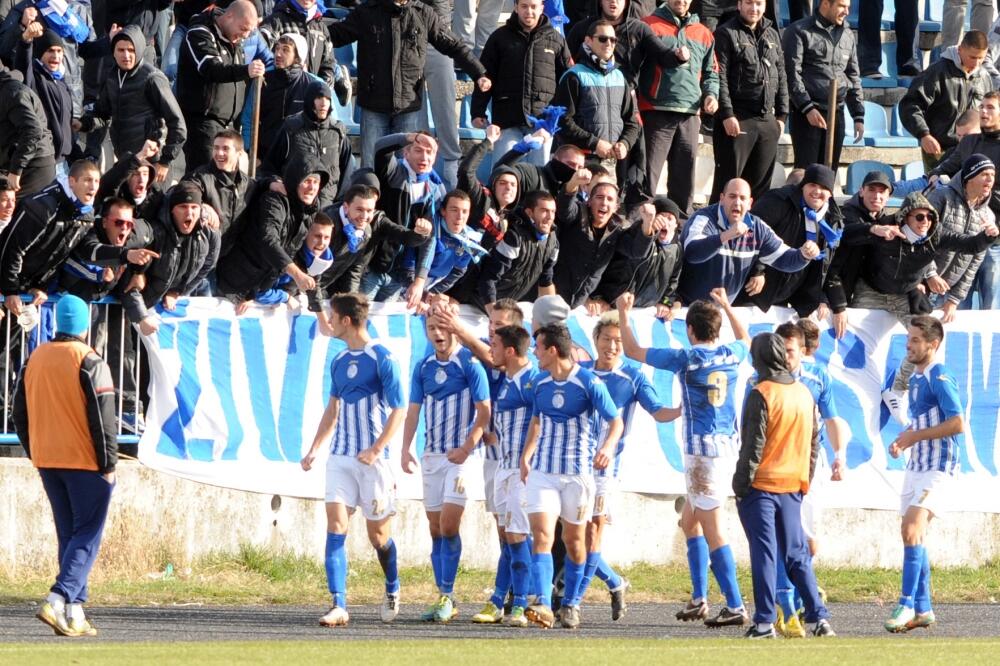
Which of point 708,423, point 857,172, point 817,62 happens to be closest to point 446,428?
point 708,423

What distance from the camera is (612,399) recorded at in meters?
11.8

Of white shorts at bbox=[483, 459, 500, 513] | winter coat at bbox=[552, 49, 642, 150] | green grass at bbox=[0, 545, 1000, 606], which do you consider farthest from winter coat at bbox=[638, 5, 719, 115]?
white shorts at bbox=[483, 459, 500, 513]

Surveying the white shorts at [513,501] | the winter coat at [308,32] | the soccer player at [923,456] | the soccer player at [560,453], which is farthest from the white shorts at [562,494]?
the winter coat at [308,32]

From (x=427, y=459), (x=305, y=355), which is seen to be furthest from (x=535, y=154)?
(x=427, y=459)

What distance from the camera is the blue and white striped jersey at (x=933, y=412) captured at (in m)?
11.7

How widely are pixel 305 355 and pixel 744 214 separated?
3569mm

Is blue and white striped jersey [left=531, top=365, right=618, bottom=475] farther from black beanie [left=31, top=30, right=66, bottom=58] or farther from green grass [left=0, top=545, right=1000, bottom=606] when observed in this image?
black beanie [left=31, top=30, right=66, bottom=58]

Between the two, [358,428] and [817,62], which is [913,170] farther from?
[358,428]

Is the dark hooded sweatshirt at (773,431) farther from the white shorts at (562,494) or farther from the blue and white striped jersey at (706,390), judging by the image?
the white shorts at (562,494)

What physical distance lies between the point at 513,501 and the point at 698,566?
1.42 m

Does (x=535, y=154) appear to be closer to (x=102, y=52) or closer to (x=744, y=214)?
(x=744, y=214)

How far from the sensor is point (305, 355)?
1350cm

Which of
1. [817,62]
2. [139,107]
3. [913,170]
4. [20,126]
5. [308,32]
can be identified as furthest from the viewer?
[913,170]

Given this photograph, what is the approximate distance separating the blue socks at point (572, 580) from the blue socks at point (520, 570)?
246 millimetres
